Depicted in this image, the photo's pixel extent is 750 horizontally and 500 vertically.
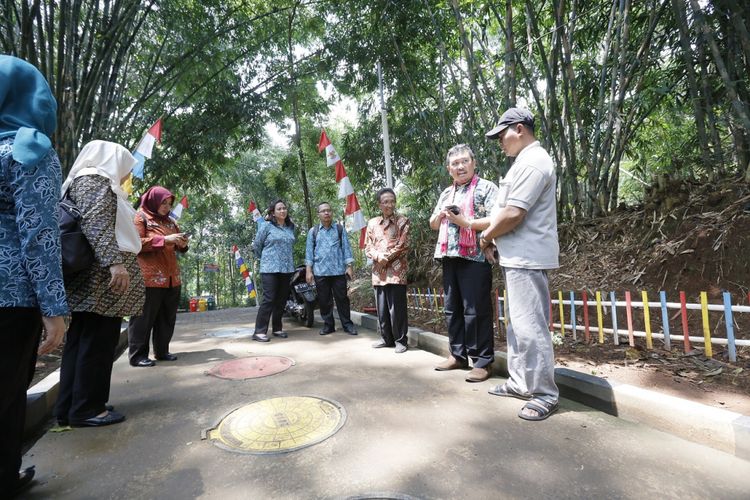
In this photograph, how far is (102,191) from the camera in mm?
2391

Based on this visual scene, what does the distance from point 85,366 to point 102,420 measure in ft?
1.20

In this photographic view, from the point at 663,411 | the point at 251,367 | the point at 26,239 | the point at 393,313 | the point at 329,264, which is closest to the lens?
the point at 26,239

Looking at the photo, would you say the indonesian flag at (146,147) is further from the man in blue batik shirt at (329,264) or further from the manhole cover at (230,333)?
the man in blue batik shirt at (329,264)

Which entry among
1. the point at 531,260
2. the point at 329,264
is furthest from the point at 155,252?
the point at 531,260

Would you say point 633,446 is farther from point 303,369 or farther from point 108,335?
point 108,335

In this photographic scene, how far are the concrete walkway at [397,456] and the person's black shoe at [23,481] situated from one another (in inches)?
2.0

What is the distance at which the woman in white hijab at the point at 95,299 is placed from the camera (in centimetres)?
231

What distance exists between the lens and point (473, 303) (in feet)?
9.80

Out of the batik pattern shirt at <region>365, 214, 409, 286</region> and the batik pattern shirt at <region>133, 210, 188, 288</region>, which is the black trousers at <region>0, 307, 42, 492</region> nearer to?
the batik pattern shirt at <region>133, 210, 188, 288</region>

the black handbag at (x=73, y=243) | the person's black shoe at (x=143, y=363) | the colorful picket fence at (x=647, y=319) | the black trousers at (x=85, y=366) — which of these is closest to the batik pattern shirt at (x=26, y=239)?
Result: the black handbag at (x=73, y=243)

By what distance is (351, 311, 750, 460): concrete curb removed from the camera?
186 cm

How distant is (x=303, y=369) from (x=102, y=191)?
2.06 metres

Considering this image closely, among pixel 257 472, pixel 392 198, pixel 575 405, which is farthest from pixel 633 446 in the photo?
pixel 392 198

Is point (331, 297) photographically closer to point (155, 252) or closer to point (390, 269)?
point (390, 269)
